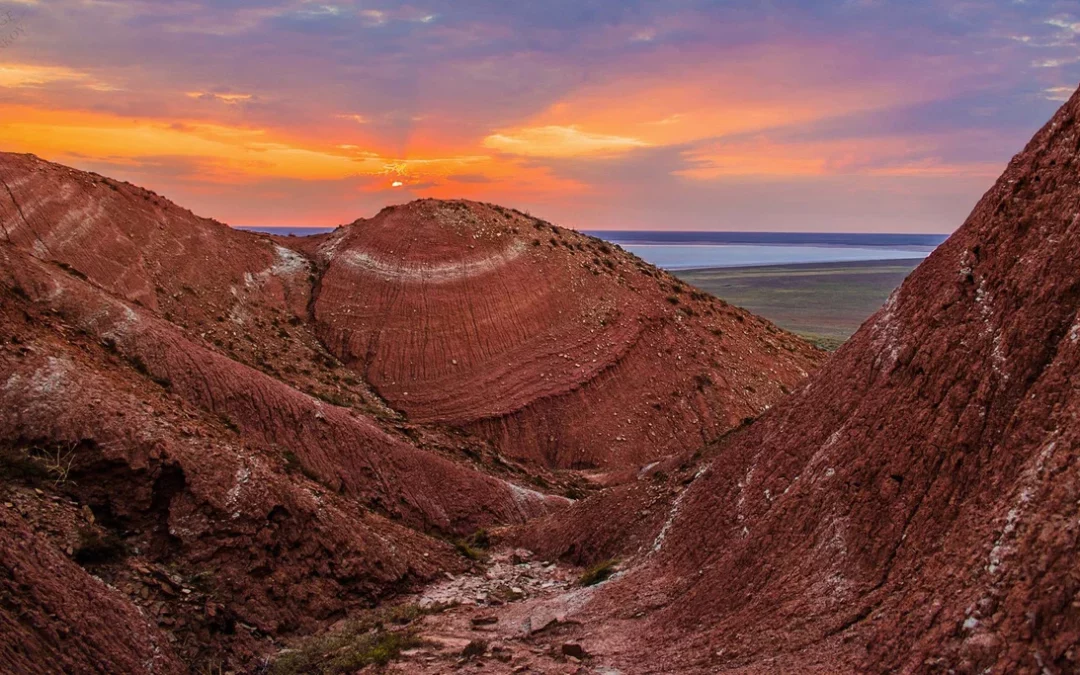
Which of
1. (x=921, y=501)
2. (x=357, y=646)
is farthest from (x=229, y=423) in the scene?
(x=921, y=501)

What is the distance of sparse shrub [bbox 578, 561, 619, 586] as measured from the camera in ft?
59.9

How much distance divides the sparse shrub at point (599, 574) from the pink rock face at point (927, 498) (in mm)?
925

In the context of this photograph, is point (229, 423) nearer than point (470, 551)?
Yes

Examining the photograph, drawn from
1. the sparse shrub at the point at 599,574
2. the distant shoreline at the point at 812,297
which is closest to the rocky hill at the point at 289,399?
the sparse shrub at the point at 599,574

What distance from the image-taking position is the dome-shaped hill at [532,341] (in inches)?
1368

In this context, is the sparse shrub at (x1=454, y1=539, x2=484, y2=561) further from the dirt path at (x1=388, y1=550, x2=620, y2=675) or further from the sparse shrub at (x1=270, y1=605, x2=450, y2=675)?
the sparse shrub at (x1=270, y1=605, x2=450, y2=675)

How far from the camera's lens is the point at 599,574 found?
1847 cm

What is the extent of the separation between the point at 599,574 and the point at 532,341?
770 inches

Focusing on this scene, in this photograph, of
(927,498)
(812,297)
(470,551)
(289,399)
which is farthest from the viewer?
(812,297)

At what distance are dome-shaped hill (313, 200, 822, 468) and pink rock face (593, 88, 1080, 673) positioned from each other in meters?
17.3

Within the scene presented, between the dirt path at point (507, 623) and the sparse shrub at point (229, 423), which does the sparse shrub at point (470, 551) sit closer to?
the dirt path at point (507, 623)

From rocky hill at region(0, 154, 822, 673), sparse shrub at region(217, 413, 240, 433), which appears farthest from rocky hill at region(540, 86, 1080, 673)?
sparse shrub at region(217, 413, 240, 433)

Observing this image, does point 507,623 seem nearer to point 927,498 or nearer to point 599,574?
point 599,574

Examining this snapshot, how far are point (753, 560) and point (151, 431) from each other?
1266cm
